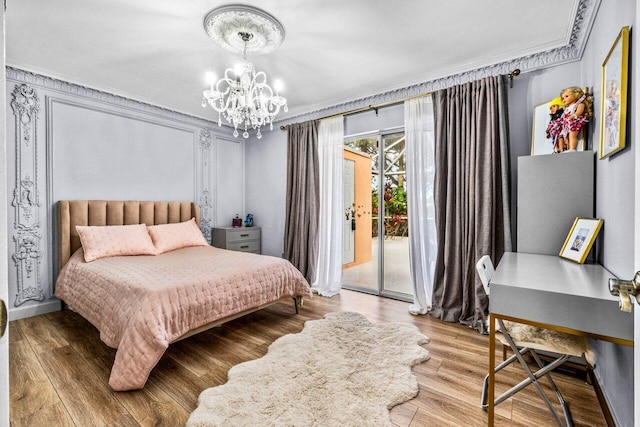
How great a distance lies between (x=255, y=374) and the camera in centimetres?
210

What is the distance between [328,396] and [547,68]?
327 cm

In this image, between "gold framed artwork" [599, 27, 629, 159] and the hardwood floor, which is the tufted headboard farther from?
"gold framed artwork" [599, 27, 629, 159]

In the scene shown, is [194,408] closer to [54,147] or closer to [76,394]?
[76,394]

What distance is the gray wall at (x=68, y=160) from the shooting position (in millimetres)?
3131

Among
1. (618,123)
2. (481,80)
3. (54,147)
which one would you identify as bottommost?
(618,123)

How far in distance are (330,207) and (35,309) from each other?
3.47m

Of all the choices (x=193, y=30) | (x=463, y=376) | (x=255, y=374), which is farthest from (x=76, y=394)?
(x=193, y=30)

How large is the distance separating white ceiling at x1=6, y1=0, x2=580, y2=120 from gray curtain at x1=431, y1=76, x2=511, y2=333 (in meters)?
0.41

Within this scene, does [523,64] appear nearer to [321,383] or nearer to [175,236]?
[321,383]

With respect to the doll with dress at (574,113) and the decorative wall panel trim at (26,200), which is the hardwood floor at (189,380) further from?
the doll with dress at (574,113)

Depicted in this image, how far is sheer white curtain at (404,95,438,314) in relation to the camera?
133 inches

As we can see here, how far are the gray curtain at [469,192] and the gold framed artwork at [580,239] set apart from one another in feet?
2.27

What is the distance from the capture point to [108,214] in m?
3.69

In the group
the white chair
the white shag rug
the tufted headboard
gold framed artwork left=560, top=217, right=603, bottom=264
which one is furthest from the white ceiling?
the white shag rug
